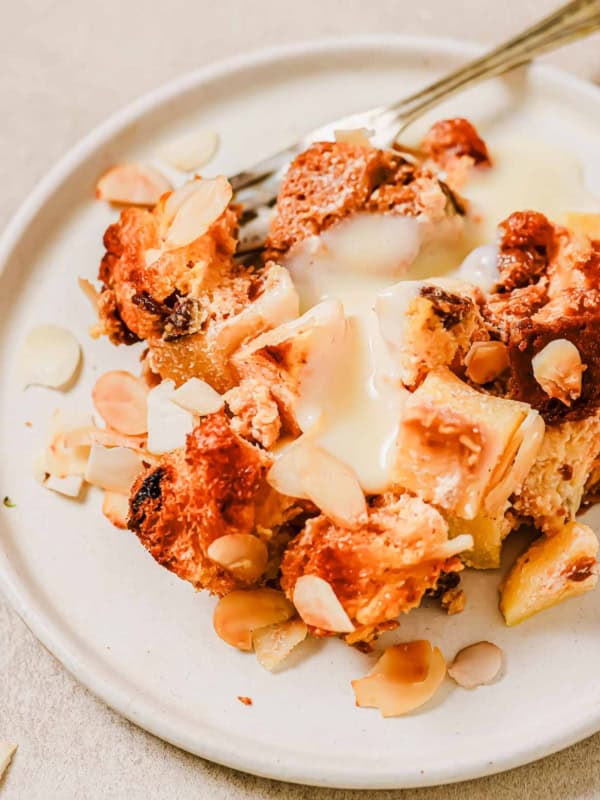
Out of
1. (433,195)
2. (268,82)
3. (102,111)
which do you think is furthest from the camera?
(102,111)

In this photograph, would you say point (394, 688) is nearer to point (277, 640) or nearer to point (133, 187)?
point (277, 640)

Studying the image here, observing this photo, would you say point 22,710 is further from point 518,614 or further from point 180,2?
point 180,2

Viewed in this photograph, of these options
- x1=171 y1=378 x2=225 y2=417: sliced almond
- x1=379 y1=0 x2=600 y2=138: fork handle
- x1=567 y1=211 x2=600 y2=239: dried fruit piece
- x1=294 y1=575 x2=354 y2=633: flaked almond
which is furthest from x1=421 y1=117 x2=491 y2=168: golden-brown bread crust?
x1=294 y1=575 x2=354 y2=633: flaked almond

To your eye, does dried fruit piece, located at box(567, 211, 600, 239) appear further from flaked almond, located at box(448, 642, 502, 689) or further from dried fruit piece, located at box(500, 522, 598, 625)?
flaked almond, located at box(448, 642, 502, 689)

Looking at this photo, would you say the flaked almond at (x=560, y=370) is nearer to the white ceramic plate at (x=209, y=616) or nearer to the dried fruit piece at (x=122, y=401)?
the white ceramic plate at (x=209, y=616)

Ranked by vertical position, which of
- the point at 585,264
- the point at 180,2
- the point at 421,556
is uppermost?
the point at 180,2

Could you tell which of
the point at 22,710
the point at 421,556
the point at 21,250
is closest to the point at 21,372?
the point at 21,250
